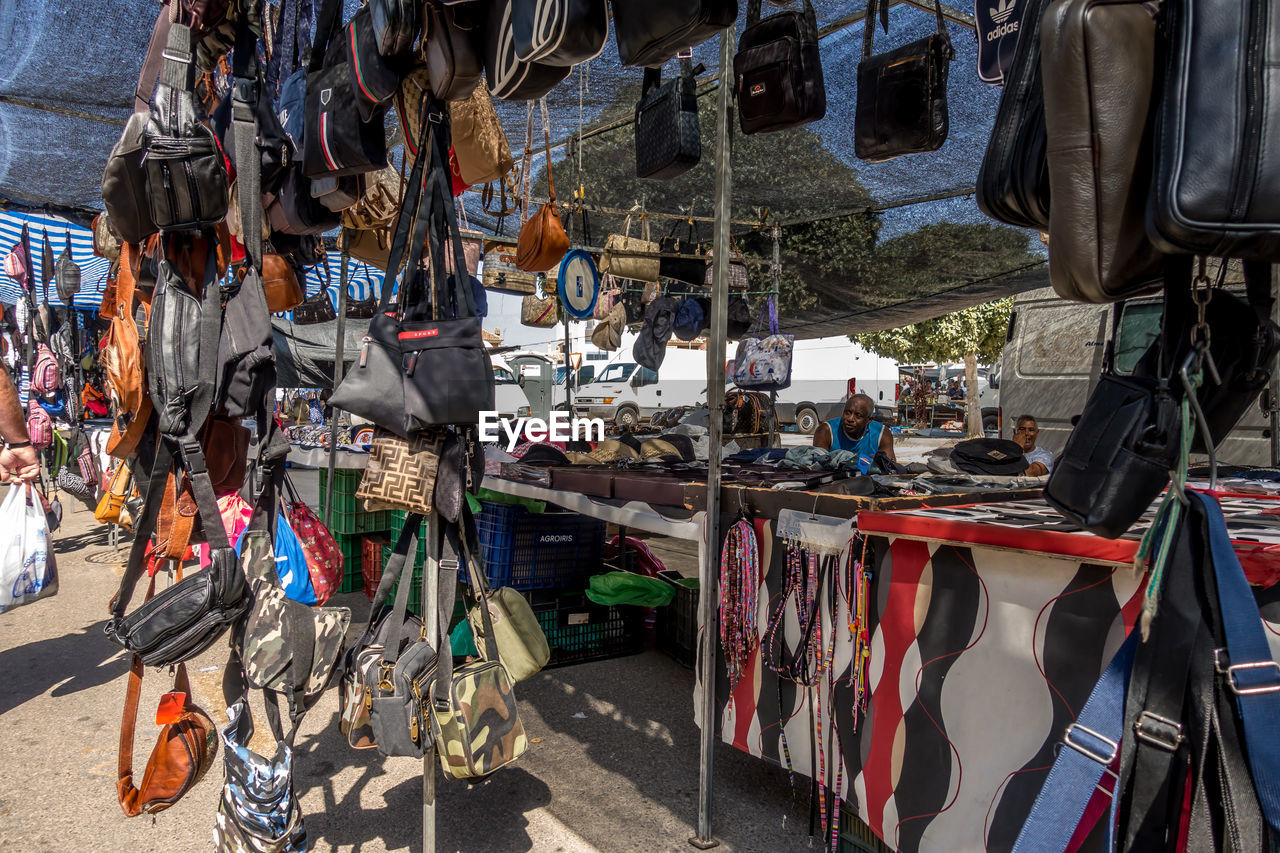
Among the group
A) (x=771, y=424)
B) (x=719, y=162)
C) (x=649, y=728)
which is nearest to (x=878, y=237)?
(x=771, y=424)

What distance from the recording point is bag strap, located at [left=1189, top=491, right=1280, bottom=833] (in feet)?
2.84

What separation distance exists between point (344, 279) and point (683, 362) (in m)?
23.8

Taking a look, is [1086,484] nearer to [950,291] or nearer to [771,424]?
[950,291]

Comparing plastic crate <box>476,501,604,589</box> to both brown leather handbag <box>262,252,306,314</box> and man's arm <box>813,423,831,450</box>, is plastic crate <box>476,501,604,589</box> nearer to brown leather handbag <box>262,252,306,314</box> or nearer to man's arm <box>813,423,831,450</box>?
brown leather handbag <box>262,252,306,314</box>

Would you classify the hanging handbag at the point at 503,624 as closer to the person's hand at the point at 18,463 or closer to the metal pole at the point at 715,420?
the metal pole at the point at 715,420

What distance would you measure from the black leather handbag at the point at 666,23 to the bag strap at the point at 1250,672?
1.29m

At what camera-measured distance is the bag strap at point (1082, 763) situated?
3.18ft

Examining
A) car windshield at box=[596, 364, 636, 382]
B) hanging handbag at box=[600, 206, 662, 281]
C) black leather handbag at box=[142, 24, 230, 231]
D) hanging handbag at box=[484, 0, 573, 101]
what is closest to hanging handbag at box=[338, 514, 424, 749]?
black leather handbag at box=[142, 24, 230, 231]

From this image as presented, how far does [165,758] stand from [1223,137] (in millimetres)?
2787

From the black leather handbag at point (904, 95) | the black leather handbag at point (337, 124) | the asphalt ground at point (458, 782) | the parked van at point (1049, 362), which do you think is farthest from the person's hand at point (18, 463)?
the parked van at point (1049, 362)

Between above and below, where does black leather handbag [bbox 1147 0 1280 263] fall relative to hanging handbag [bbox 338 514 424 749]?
above

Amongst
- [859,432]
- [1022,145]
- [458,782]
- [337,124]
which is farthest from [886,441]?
[1022,145]

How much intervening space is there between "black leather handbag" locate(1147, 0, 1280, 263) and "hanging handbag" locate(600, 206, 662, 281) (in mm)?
6010

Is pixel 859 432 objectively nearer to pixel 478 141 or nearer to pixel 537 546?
pixel 537 546
